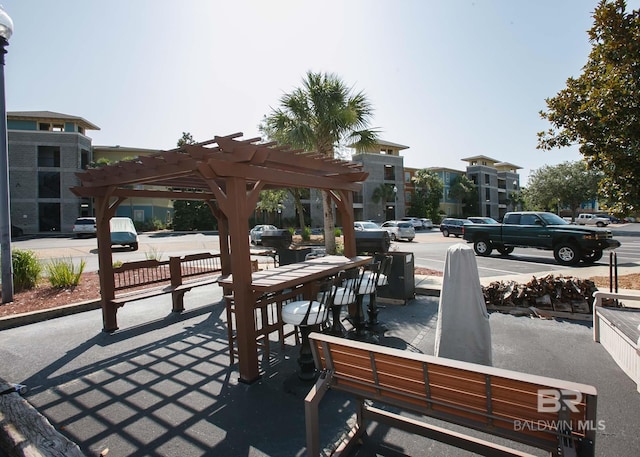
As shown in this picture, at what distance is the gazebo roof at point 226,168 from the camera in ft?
12.5

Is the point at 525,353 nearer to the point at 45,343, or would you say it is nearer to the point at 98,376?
the point at 98,376

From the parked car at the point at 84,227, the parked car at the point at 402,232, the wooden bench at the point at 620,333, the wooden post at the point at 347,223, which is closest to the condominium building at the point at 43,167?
the parked car at the point at 84,227

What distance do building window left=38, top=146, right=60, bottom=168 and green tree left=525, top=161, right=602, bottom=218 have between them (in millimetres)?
49539

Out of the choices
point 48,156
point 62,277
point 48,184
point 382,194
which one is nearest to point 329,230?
point 62,277

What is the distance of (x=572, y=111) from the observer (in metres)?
6.04

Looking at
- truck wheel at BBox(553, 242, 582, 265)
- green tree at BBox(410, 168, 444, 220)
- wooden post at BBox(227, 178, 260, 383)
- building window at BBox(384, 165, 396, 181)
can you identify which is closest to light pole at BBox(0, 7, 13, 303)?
wooden post at BBox(227, 178, 260, 383)

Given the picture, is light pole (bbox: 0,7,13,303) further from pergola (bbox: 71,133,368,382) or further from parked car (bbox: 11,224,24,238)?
parked car (bbox: 11,224,24,238)

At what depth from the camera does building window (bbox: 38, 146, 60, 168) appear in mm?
33938

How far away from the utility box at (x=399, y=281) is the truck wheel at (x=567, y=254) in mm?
7919

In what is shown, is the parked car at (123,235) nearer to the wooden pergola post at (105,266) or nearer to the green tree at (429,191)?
the wooden pergola post at (105,266)

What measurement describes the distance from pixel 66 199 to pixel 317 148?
32.8m

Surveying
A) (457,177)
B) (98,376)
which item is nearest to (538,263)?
(98,376)

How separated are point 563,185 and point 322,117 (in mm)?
33055

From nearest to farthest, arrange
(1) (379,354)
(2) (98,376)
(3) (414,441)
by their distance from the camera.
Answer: (1) (379,354) < (3) (414,441) < (2) (98,376)
